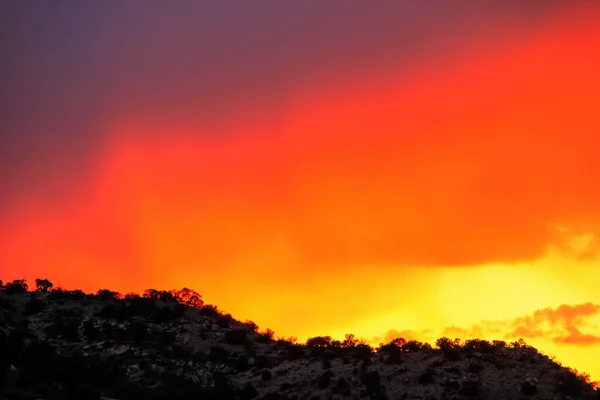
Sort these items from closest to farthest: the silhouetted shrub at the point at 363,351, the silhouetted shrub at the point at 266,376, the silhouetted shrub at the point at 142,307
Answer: the silhouetted shrub at the point at 363,351 < the silhouetted shrub at the point at 266,376 < the silhouetted shrub at the point at 142,307

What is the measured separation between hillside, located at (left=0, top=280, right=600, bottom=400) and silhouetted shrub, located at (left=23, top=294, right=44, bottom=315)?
0.63 ft

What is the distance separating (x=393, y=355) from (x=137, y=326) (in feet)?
156

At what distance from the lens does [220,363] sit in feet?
310

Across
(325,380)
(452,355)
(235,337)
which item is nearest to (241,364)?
(235,337)

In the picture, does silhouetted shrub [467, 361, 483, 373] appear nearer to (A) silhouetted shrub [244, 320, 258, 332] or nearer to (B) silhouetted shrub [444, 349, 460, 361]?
(B) silhouetted shrub [444, 349, 460, 361]

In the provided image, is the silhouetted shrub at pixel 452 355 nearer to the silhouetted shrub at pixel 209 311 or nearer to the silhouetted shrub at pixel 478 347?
the silhouetted shrub at pixel 478 347

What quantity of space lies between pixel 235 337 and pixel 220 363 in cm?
1147

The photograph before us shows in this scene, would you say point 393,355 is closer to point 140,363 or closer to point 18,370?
point 140,363

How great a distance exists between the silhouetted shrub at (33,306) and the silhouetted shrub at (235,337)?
123 feet

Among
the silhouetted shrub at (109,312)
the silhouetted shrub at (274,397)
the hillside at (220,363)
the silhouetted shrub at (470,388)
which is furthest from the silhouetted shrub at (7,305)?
the silhouetted shrub at (470,388)

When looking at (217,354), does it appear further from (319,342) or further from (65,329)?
(65,329)

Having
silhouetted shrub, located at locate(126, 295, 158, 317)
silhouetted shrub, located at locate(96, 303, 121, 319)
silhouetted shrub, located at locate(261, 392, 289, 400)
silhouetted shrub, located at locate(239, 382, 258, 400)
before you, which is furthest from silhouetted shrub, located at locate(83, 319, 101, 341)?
silhouetted shrub, located at locate(261, 392, 289, 400)

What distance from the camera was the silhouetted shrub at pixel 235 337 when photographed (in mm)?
104625

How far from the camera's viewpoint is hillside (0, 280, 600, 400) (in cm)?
6938
